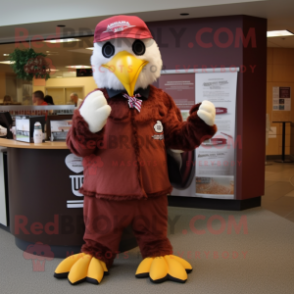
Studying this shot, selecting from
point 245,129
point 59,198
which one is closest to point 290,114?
point 245,129

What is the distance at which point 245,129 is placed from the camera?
483 centimetres

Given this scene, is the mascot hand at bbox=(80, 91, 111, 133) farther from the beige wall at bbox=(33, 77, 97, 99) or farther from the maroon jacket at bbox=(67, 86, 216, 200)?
the beige wall at bbox=(33, 77, 97, 99)

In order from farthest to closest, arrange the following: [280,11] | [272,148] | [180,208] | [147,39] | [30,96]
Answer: [272,148], [30,96], [180,208], [280,11], [147,39]

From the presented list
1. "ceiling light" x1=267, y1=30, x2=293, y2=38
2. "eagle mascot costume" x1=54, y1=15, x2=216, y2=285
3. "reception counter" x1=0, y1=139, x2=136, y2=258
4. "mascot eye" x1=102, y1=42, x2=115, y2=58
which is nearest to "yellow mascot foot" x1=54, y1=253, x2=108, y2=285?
"eagle mascot costume" x1=54, y1=15, x2=216, y2=285

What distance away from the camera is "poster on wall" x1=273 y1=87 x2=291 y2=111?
927 centimetres

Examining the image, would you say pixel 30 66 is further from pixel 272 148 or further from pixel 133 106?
pixel 272 148

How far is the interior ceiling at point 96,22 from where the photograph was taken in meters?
4.33

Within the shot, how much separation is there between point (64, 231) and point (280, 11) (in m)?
3.46

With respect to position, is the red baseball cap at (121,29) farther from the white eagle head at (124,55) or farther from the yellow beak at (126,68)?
the yellow beak at (126,68)

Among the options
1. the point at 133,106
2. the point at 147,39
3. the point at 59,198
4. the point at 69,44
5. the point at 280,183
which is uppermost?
the point at 69,44

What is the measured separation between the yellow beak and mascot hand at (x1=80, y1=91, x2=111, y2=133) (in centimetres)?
22

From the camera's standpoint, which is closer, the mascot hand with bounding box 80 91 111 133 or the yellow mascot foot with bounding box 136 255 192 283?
the mascot hand with bounding box 80 91 111 133

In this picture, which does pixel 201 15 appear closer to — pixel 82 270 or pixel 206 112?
pixel 206 112

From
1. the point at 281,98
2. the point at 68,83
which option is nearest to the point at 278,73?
the point at 281,98
